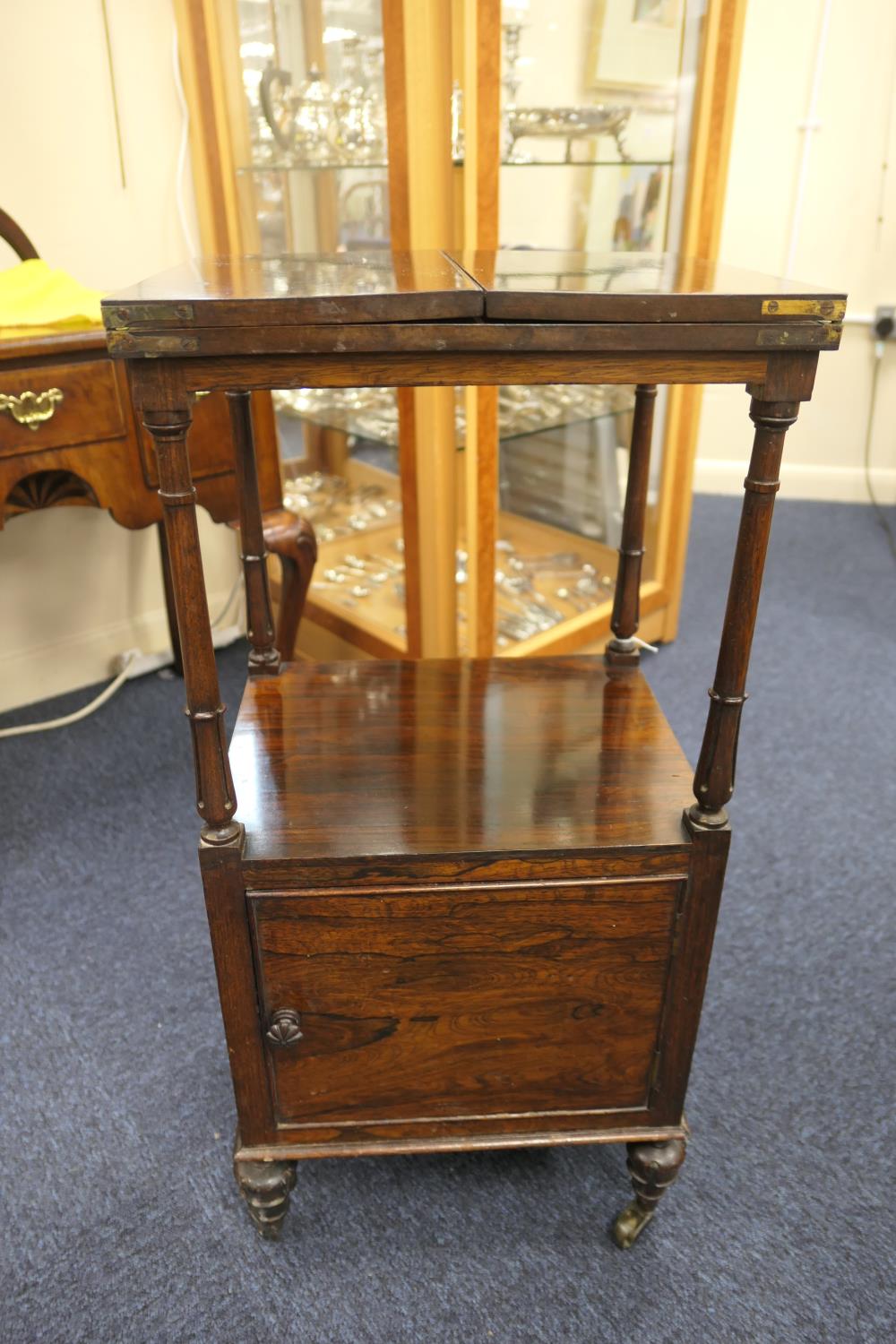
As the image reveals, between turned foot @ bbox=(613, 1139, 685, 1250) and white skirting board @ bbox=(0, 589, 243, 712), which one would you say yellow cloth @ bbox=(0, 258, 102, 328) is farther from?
turned foot @ bbox=(613, 1139, 685, 1250)

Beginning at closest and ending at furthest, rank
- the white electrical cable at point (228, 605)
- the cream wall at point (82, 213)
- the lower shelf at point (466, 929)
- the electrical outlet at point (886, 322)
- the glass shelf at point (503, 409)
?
the lower shelf at point (466, 929), the cream wall at point (82, 213), the glass shelf at point (503, 409), the white electrical cable at point (228, 605), the electrical outlet at point (886, 322)

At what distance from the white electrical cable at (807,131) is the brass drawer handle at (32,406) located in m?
2.59

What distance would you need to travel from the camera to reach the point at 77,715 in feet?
6.57

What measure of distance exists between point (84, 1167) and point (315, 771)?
579mm

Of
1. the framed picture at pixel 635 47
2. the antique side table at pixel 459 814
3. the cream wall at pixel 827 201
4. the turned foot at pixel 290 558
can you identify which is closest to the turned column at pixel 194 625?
the antique side table at pixel 459 814

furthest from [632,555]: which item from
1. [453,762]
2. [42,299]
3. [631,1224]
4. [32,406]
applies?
[42,299]

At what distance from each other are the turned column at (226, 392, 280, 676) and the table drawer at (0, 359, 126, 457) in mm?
359

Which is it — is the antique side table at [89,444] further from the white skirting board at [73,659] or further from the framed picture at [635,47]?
the framed picture at [635,47]

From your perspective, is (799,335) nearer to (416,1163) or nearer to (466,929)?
(466,929)

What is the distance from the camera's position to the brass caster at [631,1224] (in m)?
1.03

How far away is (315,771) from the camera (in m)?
0.99

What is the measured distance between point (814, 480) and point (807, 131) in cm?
110

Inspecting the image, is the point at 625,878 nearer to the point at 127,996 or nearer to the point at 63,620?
the point at 127,996

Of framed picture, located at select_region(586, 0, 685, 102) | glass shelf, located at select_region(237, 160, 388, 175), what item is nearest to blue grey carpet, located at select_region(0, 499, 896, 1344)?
glass shelf, located at select_region(237, 160, 388, 175)
